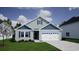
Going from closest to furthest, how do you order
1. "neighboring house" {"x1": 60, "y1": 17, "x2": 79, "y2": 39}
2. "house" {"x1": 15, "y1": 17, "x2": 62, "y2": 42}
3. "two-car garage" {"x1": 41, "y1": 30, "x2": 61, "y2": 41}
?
"neighboring house" {"x1": 60, "y1": 17, "x2": 79, "y2": 39} < "house" {"x1": 15, "y1": 17, "x2": 62, "y2": 42} < "two-car garage" {"x1": 41, "y1": 30, "x2": 61, "y2": 41}

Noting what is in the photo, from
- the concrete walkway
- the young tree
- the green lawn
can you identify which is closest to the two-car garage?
the concrete walkway

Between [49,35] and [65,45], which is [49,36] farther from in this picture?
[65,45]

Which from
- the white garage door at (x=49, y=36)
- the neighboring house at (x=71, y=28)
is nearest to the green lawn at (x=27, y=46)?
the white garage door at (x=49, y=36)

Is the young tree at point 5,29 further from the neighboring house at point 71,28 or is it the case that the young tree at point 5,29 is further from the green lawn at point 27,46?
the neighboring house at point 71,28

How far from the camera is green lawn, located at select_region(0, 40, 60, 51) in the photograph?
1709 centimetres

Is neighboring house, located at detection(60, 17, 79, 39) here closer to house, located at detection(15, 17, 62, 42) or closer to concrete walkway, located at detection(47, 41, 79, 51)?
house, located at detection(15, 17, 62, 42)

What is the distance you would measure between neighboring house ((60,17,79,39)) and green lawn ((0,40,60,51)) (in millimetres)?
1683

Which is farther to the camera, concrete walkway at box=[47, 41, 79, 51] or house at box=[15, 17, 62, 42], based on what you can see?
house at box=[15, 17, 62, 42]

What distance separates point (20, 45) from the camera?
1744 cm

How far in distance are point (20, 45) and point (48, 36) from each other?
2382 millimetres

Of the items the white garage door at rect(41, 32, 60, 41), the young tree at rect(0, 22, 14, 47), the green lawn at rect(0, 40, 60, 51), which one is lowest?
the green lawn at rect(0, 40, 60, 51)

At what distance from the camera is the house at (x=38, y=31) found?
59.7 ft

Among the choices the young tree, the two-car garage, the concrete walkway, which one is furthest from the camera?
the two-car garage

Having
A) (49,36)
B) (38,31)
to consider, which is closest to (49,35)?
(49,36)
